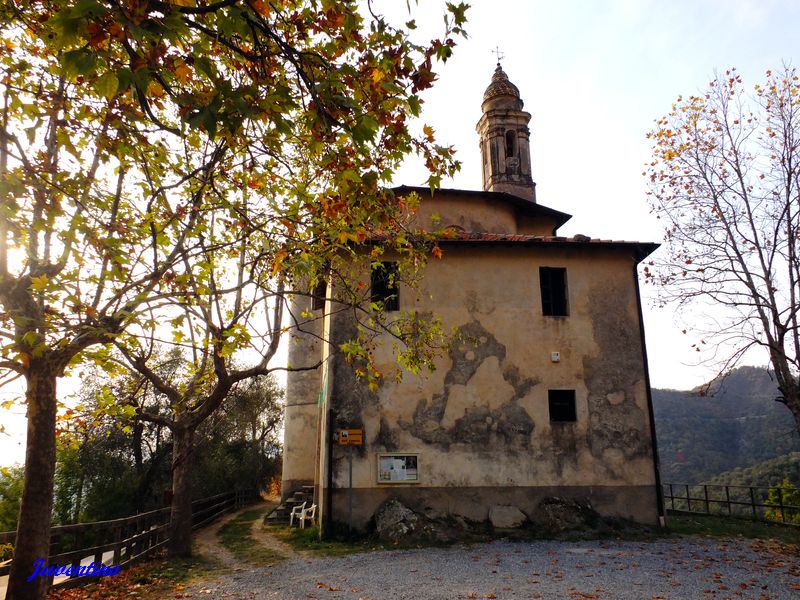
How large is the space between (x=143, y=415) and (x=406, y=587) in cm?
577

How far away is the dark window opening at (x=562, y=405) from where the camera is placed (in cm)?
1265

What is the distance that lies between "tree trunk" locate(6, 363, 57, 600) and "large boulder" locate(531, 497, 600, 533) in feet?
30.5

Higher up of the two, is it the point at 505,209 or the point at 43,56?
the point at 505,209

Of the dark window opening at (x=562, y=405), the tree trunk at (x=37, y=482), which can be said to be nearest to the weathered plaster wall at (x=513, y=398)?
the dark window opening at (x=562, y=405)

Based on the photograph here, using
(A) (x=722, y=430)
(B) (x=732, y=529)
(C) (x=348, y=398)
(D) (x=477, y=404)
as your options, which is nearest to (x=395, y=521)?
(C) (x=348, y=398)

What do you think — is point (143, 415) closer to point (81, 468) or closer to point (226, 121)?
point (226, 121)

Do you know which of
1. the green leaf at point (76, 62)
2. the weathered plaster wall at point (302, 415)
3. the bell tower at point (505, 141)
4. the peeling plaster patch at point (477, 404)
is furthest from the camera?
the bell tower at point (505, 141)

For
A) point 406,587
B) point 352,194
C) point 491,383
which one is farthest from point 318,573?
point 352,194

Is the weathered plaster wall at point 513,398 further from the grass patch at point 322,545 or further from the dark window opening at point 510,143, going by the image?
the dark window opening at point 510,143

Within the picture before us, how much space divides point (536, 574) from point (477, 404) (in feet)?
15.2

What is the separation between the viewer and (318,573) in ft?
28.1

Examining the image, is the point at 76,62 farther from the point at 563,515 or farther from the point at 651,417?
the point at 651,417

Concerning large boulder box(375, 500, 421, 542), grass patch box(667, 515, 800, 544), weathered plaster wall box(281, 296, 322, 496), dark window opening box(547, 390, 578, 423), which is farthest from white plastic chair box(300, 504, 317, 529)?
grass patch box(667, 515, 800, 544)

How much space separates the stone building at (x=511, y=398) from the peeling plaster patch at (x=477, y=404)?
0.02 meters
